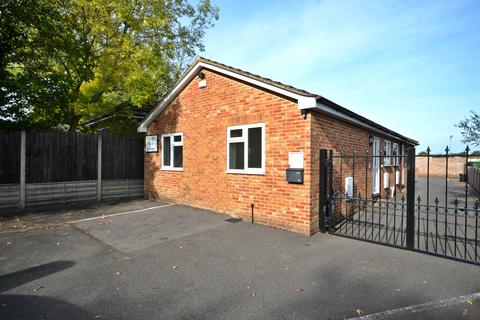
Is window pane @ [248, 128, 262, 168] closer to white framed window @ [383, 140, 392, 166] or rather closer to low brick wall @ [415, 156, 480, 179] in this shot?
white framed window @ [383, 140, 392, 166]

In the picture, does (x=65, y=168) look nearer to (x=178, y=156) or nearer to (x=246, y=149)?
(x=178, y=156)

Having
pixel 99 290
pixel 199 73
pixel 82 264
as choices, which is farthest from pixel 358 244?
pixel 199 73

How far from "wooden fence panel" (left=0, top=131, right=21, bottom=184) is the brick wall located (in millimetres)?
4055

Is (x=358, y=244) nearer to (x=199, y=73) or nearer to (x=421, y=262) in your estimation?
(x=421, y=262)

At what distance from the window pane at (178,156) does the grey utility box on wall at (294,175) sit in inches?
182

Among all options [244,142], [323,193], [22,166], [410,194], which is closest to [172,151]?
[244,142]

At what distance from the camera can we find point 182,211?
8.30 metres

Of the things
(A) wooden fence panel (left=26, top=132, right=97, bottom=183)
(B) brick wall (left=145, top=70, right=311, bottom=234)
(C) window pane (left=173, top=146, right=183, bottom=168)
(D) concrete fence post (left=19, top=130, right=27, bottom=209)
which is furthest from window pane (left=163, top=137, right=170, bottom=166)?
(D) concrete fence post (left=19, top=130, right=27, bottom=209)

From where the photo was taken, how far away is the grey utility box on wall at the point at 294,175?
6.01m

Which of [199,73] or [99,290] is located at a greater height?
[199,73]

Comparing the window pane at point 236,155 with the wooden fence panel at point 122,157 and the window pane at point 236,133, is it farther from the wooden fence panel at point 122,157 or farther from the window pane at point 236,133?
the wooden fence panel at point 122,157

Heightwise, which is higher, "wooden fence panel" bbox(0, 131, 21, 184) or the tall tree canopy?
the tall tree canopy

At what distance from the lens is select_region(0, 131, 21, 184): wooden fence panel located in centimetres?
769

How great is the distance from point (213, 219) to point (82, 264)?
3.43 m
